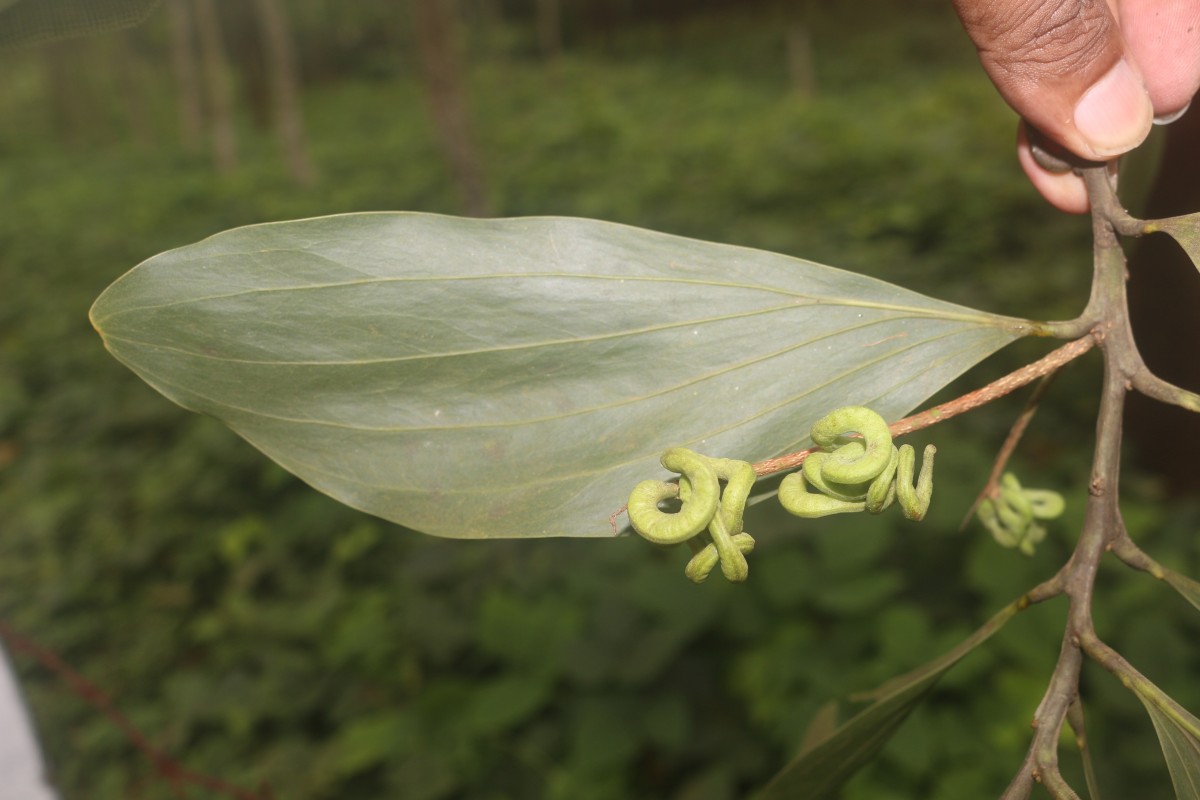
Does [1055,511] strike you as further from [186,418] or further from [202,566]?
[186,418]

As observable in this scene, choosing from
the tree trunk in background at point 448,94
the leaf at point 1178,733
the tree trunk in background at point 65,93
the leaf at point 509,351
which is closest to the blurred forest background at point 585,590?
the tree trunk in background at point 448,94

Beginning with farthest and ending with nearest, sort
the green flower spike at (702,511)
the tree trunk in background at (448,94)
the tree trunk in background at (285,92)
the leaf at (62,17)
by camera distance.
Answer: the tree trunk in background at (285,92) < the tree trunk in background at (448,94) < the leaf at (62,17) < the green flower spike at (702,511)

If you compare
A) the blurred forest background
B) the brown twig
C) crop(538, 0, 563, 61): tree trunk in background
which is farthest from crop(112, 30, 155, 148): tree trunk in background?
the brown twig

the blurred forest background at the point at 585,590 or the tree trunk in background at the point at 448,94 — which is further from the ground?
the tree trunk in background at the point at 448,94

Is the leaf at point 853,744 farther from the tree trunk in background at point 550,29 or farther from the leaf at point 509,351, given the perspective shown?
the tree trunk in background at point 550,29

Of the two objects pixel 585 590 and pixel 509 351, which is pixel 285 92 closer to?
pixel 585 590

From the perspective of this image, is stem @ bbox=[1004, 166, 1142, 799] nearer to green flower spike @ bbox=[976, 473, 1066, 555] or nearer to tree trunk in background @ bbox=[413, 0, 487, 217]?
green flower spike @ bbox=[976, 473, 1066, 555]

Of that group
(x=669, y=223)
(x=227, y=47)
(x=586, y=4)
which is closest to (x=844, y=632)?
(x=669, y=223)
